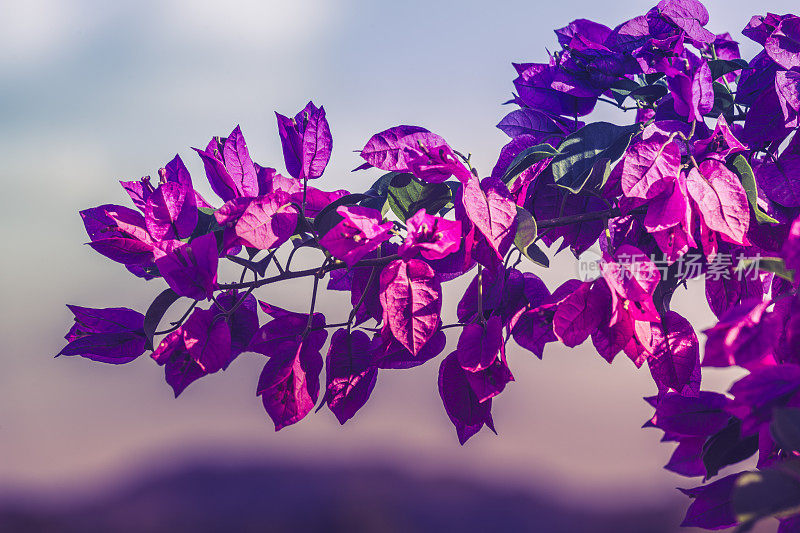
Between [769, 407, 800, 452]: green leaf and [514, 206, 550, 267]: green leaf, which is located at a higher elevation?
[514, 206, 550, 267]: green leaf

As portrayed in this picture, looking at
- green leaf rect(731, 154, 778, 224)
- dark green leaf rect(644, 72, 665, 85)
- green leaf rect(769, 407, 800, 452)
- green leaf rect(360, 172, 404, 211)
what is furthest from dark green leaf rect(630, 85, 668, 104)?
green leaf rect(769, 407, 800, 452)

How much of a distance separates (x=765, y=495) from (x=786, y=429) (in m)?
0.03

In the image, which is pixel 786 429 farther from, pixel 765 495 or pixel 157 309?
pixel 157 309

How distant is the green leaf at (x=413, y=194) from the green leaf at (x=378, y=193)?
0.03 meters

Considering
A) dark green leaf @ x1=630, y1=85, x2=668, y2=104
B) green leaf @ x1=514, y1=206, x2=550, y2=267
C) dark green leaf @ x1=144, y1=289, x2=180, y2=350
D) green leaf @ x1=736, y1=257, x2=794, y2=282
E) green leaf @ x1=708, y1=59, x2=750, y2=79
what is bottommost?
green leaf @ x1=736, y1=257, x2=794, y2=282

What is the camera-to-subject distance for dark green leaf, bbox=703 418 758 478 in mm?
425

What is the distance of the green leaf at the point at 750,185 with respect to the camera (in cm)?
46

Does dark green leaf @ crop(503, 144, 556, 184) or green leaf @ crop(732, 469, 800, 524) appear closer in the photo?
green leaf @ crop(732, 469, 800, 524)

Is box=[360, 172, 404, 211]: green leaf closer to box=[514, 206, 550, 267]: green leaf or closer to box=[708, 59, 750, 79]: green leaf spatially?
box=[514, 206, 550, 267]: green leaf

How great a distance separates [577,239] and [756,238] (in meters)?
0.13

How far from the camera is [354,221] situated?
0.42 metres

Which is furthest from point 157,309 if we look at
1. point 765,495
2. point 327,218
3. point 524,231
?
point 765,495

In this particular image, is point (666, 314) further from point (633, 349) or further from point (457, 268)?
point (457, 268)

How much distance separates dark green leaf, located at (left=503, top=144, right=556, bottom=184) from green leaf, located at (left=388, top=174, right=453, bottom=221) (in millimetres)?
46
